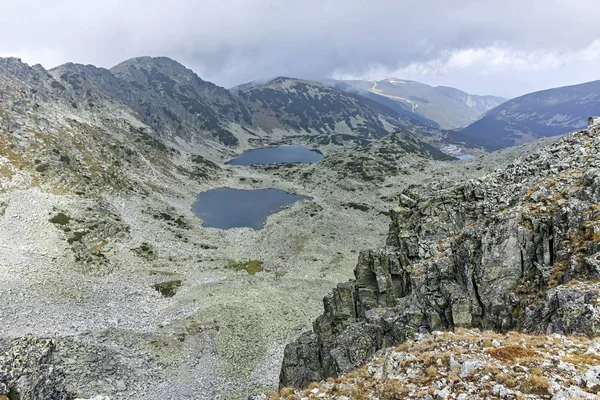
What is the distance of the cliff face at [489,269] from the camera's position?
19.5 m

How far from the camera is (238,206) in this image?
383 ft

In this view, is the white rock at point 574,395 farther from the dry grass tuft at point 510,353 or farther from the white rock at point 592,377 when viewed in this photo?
the dry grass tuft at point 510,353

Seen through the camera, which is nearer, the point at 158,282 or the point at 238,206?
the point at 158,282

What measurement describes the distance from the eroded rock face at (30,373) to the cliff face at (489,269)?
17.7m

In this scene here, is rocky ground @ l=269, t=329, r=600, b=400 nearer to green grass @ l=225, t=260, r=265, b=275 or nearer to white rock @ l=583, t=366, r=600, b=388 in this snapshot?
white rock @ l=583, t=366, r=600, b=388

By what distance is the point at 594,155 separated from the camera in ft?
91.2

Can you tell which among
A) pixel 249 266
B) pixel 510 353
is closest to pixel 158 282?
pixel 249 266

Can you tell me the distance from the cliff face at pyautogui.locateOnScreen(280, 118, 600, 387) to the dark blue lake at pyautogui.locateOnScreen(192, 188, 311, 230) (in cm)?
6406

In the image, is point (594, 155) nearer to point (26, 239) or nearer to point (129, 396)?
point (129, 396)

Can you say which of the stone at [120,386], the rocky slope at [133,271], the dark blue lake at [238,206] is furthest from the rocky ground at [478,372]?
the dark blue lake at [238,206]

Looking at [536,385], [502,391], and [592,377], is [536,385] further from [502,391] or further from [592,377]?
[592,377]

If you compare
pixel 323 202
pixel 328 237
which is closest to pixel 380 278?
pixel 328 237

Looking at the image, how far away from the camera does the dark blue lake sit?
328 ft

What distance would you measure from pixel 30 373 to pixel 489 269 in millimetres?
27622
